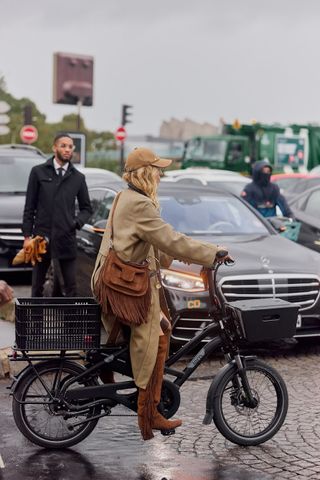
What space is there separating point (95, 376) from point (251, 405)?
0.98 m

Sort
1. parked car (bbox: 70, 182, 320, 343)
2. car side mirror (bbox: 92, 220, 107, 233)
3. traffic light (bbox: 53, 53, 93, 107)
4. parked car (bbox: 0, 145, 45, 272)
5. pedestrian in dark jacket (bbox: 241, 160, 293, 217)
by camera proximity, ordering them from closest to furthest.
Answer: parked car (bbox: 70, 182, 320, 343) → car side mirror (bbox: 92, 220, 107, 233) → pedestrian in dark jacket (bbox: 241, 160, 293, 217) → parked car (bbox: 0, 145, 45, 272) → traffic light (bbox: 53, 53, 93, 107)

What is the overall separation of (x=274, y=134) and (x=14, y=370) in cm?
2717

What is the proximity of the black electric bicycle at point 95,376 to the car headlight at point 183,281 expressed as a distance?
2.45m

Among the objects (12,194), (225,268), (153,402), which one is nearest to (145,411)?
(153,402)

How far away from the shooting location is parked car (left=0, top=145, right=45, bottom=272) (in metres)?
13.3

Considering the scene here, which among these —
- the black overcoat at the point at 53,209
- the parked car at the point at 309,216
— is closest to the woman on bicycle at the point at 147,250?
the black overcoat at the point at 53,209

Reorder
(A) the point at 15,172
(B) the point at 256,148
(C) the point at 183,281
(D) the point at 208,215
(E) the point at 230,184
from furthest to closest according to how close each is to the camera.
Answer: (B) the point at 256,148 → (E) the point at 230,184 → (A) the point at 15,172 → (D) the point at 208,215 → (C) the point at 183,281

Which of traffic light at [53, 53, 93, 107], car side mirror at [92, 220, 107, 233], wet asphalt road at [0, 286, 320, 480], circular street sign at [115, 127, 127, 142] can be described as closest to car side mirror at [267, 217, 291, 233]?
car side mirror at [92, 220, 107, 233]

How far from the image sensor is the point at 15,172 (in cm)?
1484

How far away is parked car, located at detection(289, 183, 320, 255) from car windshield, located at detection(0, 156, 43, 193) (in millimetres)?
3909

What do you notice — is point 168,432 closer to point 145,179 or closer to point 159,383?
point 159,383

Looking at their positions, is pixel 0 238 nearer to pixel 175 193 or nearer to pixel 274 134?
pixel 175 193

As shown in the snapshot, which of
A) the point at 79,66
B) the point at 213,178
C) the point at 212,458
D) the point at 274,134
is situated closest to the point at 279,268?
the point at 212,458

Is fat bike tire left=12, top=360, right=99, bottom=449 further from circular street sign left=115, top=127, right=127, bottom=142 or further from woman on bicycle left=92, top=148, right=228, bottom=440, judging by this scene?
circular street sign left=115, top=127, right=127, bottom=142
